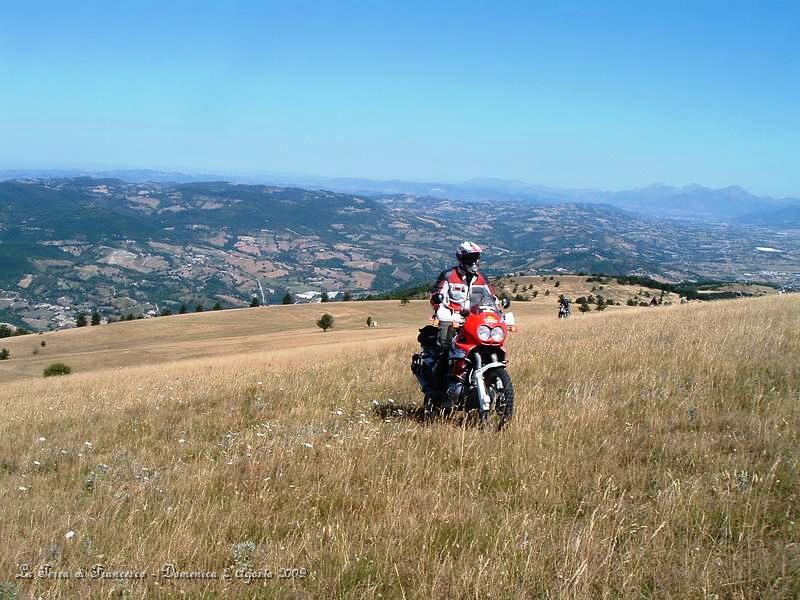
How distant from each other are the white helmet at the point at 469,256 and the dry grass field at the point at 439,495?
184 cm

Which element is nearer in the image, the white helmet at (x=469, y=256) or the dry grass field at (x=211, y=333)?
the white helmet at (x=469, y=256)

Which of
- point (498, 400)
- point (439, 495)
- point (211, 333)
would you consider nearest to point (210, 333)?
point (211, 333)

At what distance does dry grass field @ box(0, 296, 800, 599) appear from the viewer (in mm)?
3283

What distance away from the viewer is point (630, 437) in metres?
5.55

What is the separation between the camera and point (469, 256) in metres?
7.41

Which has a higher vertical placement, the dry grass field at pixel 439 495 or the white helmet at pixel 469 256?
the white helmet at pixel 469 256

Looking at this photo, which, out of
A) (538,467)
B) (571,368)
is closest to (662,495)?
(538,467)

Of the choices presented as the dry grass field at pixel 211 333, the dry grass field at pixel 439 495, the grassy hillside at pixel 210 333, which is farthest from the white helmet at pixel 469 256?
the dry grass field at pixel 211 333

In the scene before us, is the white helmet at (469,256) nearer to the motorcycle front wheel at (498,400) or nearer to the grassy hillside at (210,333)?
the motorcycle front wheel at (498,400)

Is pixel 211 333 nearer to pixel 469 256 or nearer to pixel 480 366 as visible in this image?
pixel 469 256

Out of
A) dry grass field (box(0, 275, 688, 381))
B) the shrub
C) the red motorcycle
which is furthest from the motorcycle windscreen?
A: dry grass field (box(0, 275, 688, 381))

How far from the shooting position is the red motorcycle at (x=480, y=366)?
6.48 meters

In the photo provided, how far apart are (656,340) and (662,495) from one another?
7953 millimetres

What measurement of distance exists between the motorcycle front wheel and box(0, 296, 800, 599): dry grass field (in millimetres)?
173
